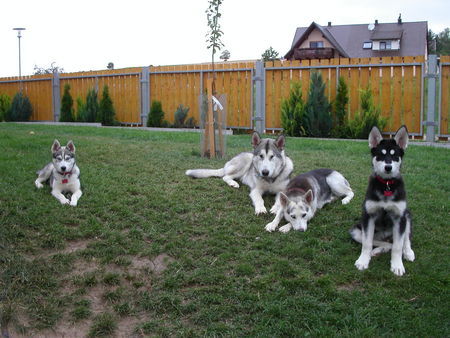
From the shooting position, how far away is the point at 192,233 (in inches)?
220

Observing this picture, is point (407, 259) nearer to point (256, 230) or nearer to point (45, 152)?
point (256, 230)

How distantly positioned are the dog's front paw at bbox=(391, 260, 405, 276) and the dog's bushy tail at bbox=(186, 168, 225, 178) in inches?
148

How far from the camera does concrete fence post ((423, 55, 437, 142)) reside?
519 inches

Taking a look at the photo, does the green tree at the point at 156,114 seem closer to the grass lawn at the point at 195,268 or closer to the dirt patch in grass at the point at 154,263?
the grass lawn at the point at 195,268

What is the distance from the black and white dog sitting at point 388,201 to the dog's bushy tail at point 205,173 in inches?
135

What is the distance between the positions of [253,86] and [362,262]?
11772 millimetres

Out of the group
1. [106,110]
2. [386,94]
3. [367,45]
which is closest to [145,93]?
[106,110]

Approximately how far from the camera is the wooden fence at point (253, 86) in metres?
13.6

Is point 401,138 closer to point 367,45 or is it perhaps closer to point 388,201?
point 388,201

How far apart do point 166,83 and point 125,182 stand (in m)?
11.3

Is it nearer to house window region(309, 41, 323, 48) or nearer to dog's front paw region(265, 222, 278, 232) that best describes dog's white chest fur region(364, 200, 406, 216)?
dog's front paw region(265, 222, 278, 232)

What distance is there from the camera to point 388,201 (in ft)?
15.0

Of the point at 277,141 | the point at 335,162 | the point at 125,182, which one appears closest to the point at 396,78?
the point at 335,162

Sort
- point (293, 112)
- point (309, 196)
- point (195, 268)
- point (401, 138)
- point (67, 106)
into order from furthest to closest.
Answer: point (67, 106)
point (293, 112)
point (309, 196)
point (195, 268)
point (401, 138)
